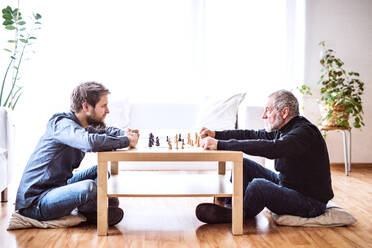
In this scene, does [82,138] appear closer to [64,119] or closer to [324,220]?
[64,119]

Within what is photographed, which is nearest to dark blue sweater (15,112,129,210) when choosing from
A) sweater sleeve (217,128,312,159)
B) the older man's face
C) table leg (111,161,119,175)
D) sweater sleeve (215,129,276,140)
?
table leg (111,161,119,175)

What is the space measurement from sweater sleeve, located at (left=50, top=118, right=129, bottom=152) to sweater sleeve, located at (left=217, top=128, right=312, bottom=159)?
21.3 inches

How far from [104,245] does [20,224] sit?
0.55 metres

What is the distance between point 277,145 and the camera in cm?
212

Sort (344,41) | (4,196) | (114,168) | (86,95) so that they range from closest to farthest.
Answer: (86,95), (114,168), (4,196), (344,41)

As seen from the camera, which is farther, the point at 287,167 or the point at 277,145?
the point at 287,167

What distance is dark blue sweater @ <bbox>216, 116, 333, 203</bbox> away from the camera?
2127 mm

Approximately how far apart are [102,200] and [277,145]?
3.05 ft

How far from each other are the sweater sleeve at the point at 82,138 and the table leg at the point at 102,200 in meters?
0.09

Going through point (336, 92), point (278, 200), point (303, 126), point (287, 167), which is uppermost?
point (336, 92)

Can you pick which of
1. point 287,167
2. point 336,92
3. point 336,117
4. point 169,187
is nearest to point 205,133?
point 169,187

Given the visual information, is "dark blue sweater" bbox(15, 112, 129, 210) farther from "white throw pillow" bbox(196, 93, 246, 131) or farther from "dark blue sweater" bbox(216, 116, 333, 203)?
"white throw pillow" bbox(196, 93, 246, 131)

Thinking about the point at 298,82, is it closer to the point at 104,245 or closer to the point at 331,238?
the point at 331,238

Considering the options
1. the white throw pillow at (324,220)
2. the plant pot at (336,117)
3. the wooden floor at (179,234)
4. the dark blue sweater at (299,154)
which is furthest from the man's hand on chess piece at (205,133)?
the plant pot at (336,117)
